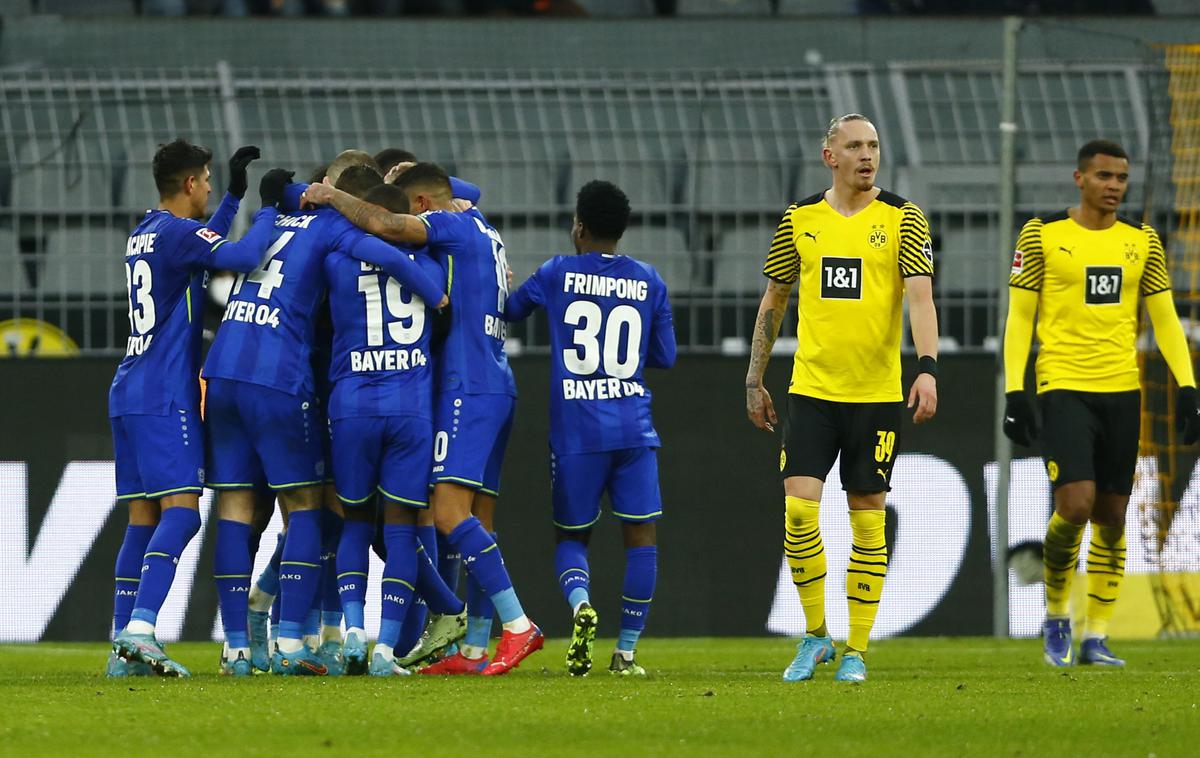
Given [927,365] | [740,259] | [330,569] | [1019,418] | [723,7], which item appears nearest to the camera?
[927,365]

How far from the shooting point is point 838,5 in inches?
701

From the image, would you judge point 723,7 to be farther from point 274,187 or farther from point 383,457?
point 383,457

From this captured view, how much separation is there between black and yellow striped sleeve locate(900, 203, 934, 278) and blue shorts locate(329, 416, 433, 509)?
1.99m

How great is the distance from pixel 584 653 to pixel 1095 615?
267 centimetres

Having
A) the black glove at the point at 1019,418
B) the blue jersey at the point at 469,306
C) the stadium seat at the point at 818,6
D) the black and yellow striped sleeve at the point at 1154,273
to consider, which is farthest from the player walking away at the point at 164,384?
the stadium seat at the point at 818,6

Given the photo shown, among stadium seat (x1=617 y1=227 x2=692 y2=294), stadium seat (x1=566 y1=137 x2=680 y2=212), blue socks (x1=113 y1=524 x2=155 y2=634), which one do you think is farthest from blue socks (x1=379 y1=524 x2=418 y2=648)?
stadium seat (x1=566 y1=137 x2=680 y2=212)

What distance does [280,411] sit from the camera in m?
7.68

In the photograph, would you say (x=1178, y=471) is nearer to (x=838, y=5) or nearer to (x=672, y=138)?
(x=672, y=138)

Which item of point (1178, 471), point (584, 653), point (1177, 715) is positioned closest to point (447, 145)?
point (1178, 471)

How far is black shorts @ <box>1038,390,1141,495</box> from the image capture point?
8.66 meters

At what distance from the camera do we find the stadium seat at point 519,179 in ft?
39.7

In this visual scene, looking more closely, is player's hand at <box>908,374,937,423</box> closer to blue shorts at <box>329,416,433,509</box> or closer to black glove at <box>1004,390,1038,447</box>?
black glove at <box>1004,390,1038,447</box>

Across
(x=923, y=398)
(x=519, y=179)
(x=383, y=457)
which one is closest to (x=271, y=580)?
(x=383, y=457)

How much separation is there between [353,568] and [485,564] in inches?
20.7
